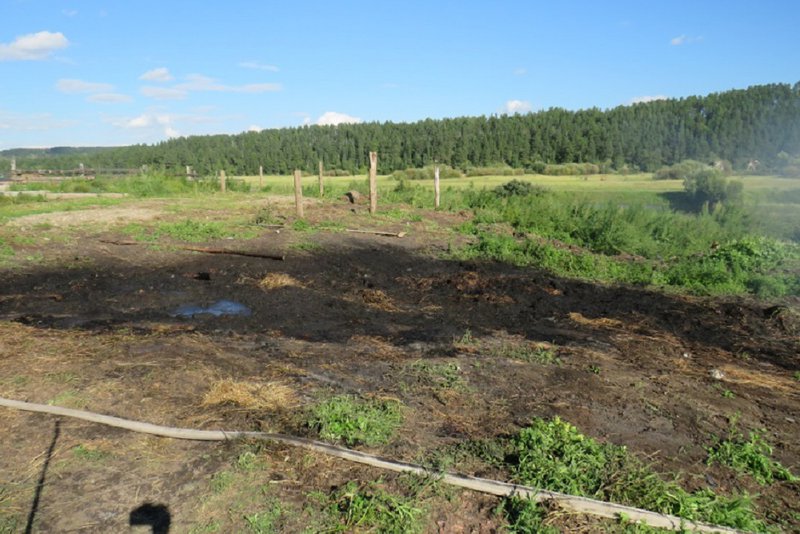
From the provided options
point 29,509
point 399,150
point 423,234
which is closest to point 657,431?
point 29,509

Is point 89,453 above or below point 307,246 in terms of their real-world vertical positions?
below

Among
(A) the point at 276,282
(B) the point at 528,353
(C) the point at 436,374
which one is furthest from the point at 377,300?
(C) the point at 436,374

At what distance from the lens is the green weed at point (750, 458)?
365 centimetres

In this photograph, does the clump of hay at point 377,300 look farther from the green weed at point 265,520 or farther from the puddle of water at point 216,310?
the green weed at point 265,520

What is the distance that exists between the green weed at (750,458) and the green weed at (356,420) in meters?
2.20

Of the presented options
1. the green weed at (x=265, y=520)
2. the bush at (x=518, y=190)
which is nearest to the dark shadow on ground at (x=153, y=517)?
the green weed at (x=265, y=520)

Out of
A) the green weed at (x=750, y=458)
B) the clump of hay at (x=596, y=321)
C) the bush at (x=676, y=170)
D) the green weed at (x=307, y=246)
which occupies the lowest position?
the clump of hay at (x=596, y=321)

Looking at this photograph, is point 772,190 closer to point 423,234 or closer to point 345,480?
point 423,234

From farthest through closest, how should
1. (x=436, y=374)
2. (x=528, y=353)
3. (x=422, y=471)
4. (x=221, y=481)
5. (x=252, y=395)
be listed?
Result: (x=528, y=353), (x=436, y=374), (x=252, y=395), (x=422, y=471), (x=221, y=481)

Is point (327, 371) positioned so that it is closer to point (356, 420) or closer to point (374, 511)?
point (356, 420)

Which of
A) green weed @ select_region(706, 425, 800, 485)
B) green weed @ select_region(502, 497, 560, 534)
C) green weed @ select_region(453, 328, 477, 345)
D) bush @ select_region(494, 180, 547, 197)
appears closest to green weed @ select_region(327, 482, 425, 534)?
green weed @ select_region(502, 497, 560, 534)

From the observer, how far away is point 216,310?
24.6ft

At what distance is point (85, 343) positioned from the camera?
550 centimetres

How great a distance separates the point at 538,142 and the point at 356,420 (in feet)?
191
